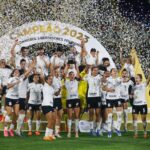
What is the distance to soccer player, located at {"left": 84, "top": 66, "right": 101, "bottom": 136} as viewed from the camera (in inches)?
687

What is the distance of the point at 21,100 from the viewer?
56.3ft

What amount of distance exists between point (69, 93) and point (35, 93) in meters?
0.95

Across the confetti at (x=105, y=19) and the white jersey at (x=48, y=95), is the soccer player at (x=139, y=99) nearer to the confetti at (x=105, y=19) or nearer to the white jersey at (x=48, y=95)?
the white jersey at (x=48, y=95)

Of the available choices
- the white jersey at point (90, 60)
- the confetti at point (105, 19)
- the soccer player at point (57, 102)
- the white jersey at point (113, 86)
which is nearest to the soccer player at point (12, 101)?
the soccer player at point (57, 102)

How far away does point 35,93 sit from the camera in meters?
17.5

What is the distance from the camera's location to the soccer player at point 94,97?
17.4 metres

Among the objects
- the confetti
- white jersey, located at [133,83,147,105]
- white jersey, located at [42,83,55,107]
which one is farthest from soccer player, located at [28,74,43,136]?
the confetti

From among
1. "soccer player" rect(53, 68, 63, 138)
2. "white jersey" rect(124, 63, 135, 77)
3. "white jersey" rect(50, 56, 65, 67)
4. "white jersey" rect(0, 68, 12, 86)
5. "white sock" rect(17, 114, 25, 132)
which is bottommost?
"white sock" rect(17, 114, 25, 132)

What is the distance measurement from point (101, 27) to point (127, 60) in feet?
73.6

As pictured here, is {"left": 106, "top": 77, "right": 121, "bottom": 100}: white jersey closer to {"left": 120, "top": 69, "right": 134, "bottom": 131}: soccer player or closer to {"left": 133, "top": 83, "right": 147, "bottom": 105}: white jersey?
{"left": 133, "top": 83, "right": 147, "bottom": 105}: white jersey

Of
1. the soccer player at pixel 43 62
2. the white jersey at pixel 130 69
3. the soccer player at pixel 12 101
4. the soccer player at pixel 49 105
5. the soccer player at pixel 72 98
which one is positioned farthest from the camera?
the white jersey at pixel 130 69

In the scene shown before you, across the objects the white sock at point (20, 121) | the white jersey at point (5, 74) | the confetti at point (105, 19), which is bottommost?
the white sock at point (20, 121)

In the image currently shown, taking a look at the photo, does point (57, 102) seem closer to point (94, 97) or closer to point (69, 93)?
point (69, 93)

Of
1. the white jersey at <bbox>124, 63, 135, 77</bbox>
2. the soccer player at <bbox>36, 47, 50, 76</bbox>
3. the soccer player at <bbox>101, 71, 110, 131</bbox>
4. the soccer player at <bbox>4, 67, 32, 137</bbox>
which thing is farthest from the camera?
the white jersey at <bbox>124, 63, 135, 77</bbox>
